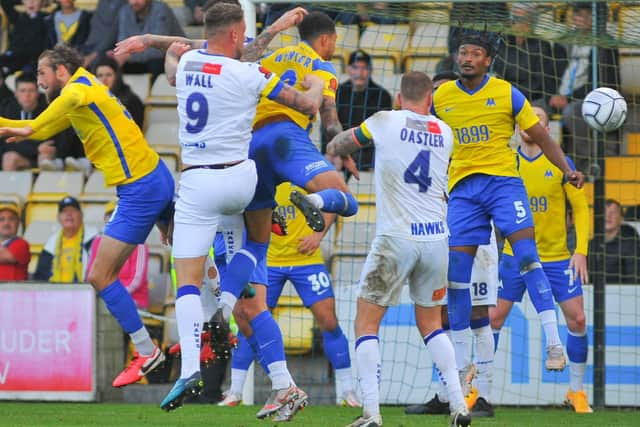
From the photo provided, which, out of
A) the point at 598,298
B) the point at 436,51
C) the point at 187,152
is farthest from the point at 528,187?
the point at 187,152

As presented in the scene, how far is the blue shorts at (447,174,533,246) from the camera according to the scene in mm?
9766

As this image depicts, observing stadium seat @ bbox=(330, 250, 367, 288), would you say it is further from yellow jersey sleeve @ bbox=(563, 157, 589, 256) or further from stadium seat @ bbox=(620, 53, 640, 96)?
stadium seat @ bbox=(620, 53, 640, 96)

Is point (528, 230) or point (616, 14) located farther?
point (616, 14)

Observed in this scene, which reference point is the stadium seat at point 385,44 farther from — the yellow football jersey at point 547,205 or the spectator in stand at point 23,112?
the spectator in stand at point 23,112

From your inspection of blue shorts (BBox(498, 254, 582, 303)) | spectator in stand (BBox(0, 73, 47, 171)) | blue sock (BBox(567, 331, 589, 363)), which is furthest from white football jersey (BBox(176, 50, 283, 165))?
spectator in stand (BBox(0, 73, 47, 171))

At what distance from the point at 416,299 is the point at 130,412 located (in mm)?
3368

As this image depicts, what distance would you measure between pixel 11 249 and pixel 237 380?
3445 mm

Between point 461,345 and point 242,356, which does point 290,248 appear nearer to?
point 242,356

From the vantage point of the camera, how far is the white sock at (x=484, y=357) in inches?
400

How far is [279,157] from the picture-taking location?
8484mm

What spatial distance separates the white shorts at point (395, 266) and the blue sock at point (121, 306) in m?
2.16

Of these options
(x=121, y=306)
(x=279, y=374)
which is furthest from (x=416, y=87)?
(x=121, y=306)

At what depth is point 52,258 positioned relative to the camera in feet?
45.1

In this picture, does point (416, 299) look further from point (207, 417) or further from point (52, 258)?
point (52, 258)
